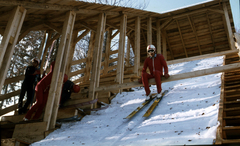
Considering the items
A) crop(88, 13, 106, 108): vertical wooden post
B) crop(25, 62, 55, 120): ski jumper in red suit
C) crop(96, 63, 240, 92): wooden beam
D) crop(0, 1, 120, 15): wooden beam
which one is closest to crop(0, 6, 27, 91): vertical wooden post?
crop(0, 1, 120, 15): wooden beam

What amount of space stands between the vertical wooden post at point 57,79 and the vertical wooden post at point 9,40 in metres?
1.14

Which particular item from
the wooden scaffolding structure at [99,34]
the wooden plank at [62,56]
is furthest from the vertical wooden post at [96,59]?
the wooden plank at [62,56]

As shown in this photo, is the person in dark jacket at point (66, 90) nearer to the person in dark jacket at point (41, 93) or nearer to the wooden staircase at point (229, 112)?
the person in dark jacket at point (41, 93)

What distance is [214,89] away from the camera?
5.64 metres

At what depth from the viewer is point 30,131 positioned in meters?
4.87

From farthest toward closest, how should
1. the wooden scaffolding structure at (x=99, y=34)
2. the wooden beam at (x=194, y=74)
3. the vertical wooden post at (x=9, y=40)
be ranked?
the wooden beam at (x=194, y=74)
the wooden scaffolding structure at (x=99, y=34)
the vertical wooden post at (x=9, y=40)

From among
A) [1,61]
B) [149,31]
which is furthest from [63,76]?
[149,31]

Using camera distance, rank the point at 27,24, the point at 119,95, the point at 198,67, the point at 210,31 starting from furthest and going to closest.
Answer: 1. the point at 210,31
2. the point at 198,67
3. the point at 27,24
4. the point at 119,95

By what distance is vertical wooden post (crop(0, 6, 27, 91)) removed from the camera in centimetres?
457

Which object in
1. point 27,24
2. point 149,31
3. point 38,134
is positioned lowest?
point 38,134

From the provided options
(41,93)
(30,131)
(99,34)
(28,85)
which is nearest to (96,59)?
(99,34)

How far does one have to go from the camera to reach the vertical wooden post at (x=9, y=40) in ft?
15.0

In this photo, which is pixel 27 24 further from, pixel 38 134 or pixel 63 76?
pixel 38 134

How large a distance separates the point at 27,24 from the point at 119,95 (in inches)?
163
